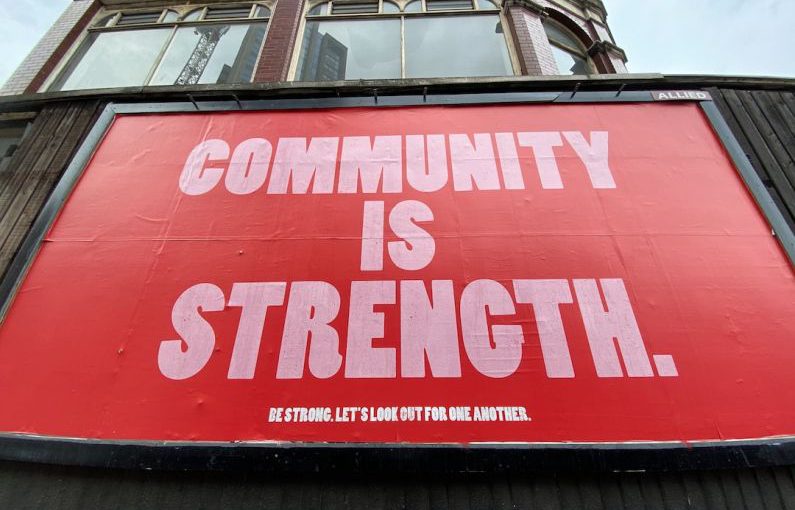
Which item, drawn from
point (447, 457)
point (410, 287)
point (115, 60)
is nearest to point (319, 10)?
point (115, 60)

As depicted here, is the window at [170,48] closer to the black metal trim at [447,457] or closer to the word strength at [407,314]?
Answer: the word strength at [407,314]

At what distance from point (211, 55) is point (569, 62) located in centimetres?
672

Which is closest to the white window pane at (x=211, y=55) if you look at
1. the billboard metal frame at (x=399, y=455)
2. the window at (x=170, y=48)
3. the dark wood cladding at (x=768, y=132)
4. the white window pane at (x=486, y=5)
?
the window at (x=170, y=48)

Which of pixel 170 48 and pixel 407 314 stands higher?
pixel 170 48

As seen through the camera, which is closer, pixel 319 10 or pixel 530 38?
pixel 530 38

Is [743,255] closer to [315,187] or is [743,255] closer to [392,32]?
[315,187]

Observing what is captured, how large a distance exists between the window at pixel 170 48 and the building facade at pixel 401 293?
3.59 feet

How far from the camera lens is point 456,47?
654 centimetres

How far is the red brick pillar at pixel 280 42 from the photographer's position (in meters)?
6.10

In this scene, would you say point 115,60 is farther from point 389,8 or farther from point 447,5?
point 447,5

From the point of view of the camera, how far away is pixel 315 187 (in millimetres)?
4645

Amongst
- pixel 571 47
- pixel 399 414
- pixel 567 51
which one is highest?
pixel 571 47

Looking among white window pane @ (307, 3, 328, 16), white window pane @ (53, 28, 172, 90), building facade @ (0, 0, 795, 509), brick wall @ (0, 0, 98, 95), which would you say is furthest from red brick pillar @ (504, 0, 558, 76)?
brick wall @ (0, 0, 98, 95)

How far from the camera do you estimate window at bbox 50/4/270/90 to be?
6453 mm
